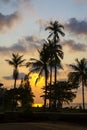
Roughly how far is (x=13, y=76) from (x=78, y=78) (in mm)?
14285

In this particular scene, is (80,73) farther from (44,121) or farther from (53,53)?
(44,121)

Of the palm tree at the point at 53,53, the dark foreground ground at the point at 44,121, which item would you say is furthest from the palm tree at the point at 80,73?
the dark foreground ground at the point at 44,121

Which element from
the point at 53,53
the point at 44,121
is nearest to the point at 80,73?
the point at 53,53

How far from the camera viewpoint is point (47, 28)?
219 ft

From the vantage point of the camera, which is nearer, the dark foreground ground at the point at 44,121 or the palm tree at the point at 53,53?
the dark foreground ground at the point at 44,121

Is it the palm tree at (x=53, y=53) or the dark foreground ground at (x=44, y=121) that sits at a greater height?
the palm tree at (x=53, y=53)

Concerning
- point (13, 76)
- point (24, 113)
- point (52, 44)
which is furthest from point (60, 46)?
point (24, 113)

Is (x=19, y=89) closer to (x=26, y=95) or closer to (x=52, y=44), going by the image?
(x=26, y=95)

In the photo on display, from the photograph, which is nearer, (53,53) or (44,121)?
(44,121)

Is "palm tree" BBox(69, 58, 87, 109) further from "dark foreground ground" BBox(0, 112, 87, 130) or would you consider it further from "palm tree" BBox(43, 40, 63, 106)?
"dark foreground ground" BBox(0, 112, 87, 130)

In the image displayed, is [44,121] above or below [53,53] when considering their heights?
below

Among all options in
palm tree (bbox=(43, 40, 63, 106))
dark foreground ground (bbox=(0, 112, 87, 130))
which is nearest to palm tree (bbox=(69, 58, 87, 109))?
palm tree (bbox=(43, 40, 63, 106))

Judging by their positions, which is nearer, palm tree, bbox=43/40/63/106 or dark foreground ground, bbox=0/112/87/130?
dark foreground ground, bbox=0/112/87/130

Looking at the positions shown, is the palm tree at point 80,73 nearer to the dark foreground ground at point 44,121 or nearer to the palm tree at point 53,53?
the palm tree at point 53,53
